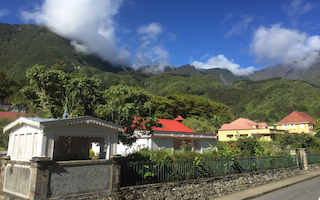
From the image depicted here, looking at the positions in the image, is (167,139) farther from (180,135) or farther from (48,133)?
(48,133)

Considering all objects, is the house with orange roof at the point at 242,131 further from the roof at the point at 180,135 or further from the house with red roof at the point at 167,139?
the house with red roof at the point at 167,139

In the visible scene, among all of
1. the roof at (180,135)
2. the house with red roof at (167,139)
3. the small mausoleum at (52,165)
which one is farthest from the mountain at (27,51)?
the small mausoleum at (52,165)

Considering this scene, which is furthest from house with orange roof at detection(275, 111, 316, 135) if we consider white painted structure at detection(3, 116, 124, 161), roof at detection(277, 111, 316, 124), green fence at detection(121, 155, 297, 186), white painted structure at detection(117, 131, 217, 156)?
white painted structure at detection(3, 116, 124, 161)

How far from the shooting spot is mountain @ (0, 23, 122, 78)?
12850 cm

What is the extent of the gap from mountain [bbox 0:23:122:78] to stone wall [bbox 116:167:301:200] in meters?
127

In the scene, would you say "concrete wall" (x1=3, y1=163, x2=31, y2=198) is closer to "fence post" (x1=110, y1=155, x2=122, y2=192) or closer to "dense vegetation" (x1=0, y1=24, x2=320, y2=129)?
"fence post" (x1=110, y1=155, x2=122, y2=192)

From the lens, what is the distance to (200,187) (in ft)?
39.1

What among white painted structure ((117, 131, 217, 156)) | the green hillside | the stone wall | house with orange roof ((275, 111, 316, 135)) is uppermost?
the green hillside

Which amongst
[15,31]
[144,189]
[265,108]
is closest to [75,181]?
[144,189]

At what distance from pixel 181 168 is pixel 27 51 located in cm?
16699

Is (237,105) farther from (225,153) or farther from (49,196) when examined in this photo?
(49,196)

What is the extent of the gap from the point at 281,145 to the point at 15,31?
697 feet

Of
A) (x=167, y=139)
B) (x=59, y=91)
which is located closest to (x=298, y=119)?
(x=167, y=139)

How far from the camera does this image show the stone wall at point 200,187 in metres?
9.45
